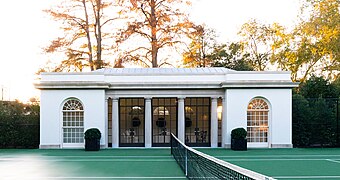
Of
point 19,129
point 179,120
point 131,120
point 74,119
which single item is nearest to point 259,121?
point 179,120

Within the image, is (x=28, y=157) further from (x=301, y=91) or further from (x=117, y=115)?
(x=301, y=91)

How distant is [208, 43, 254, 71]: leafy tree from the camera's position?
47594 mm

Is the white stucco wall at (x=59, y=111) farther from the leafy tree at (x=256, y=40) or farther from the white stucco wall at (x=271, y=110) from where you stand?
the leafy tree at (x=256, y=40)

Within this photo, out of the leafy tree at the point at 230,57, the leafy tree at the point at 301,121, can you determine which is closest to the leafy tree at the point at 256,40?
the leafy tree at the point at 230,57

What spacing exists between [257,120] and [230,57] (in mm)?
21908

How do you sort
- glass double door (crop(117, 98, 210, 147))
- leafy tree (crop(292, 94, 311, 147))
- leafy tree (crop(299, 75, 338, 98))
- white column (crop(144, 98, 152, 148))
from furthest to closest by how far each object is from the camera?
leafy tree (crop(299, 75, 338, 98))
glass double door (crop(117, 98, 210, 147))
leafy tree (crop(292, 94, 311, 147))
white column (crop(144, 98, 152, 148))

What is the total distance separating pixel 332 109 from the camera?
29578 millimetres

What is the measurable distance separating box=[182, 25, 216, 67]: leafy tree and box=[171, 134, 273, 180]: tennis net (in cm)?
2473

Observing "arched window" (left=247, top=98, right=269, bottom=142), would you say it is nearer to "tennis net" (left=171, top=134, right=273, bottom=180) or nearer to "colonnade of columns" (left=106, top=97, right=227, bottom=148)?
"colonnade of columns" (left=106, top=97, right=227, bottom=148)

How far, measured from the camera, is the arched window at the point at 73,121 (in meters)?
27.7

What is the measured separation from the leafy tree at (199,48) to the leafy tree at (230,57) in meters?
0.94

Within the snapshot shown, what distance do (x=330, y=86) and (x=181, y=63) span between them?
15.1 metres

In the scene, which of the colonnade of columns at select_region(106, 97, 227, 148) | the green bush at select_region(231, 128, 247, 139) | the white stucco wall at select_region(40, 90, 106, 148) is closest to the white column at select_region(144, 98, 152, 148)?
the colonnade of columns at select_region(106, 97, 227, 148)

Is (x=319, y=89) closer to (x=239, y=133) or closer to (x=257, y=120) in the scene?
(x=257, y=120)
